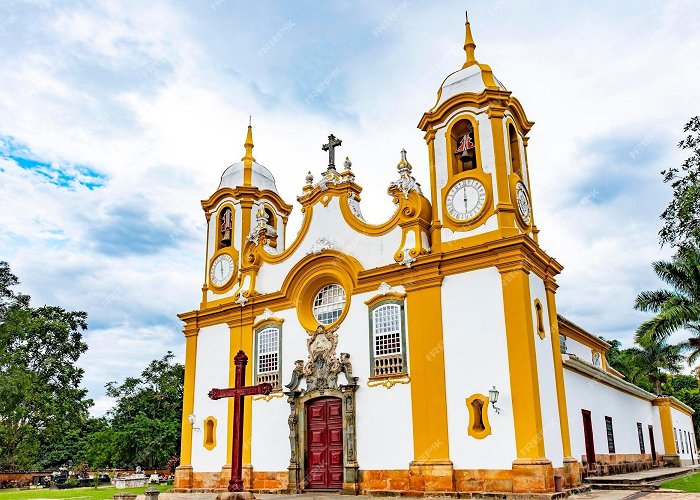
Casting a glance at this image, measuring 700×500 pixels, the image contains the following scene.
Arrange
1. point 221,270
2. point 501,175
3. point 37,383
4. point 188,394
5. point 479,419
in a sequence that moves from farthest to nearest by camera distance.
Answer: point 37,383 < point 221,270 < point 188,394 < point 501,175 < point 479,419

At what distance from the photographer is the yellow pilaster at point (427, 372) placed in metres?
14.9

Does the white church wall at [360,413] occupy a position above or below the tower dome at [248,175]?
below

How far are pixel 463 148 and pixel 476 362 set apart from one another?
238 inches

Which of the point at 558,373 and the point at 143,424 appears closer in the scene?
the point at 558,373

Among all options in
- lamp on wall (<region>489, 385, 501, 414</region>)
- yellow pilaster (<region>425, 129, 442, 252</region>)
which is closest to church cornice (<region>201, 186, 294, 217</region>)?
yellow pilaster (<region>425, 129, 442, 252</region>)

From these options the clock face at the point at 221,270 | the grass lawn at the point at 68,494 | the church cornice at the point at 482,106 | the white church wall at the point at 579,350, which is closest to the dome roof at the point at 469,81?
the church cornice at the point at 482,106

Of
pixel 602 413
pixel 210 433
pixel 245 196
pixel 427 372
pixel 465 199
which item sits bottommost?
pixel 210 433

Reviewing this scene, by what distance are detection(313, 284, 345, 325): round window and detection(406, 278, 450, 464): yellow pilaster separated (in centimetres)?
263

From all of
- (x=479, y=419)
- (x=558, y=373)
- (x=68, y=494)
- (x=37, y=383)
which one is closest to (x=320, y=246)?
(x=479, y=419)

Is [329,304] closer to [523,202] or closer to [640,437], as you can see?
[523,202]

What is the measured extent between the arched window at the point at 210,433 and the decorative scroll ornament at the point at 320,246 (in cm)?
675

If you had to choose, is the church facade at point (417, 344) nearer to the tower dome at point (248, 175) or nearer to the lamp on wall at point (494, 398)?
the lamp on wall at point (494, 398)

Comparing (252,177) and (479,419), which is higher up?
(252,177)

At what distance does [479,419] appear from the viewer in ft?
47.5
